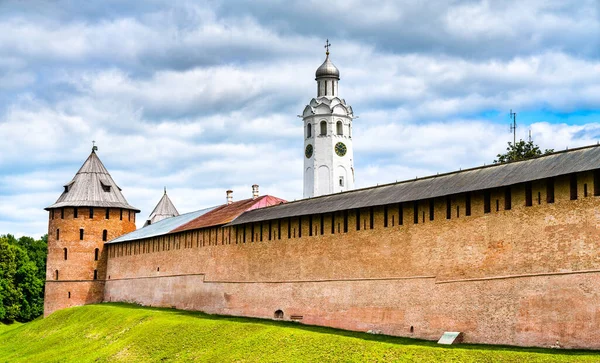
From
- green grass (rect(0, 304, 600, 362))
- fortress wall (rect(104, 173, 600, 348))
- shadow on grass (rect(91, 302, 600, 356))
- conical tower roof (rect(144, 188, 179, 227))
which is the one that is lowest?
green grass (rect(0, 304, 600, 362))

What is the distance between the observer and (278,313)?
34594mm

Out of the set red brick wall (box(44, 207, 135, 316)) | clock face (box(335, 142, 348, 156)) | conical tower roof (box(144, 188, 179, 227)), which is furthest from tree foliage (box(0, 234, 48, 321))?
clock face (box(335, 142, 348, 156))

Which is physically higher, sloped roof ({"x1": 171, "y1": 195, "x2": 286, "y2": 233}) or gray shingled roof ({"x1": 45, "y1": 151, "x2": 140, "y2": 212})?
gray shingled roof ({"x1": 45, "y1": 151, "x2": 140, "y2": 212})

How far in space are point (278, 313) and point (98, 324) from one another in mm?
12137

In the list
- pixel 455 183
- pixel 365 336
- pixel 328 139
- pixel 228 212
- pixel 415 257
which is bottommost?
pixel 365 336

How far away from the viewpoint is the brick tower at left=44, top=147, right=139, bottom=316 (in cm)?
5234

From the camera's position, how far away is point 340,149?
200 ft

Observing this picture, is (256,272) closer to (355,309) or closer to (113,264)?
(355,309)

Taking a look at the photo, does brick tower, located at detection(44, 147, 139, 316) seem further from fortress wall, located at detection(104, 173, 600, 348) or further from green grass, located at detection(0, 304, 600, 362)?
fortress wall, located at detection(104, 173, 600, 348)

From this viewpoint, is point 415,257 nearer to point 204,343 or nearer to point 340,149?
point 204,343

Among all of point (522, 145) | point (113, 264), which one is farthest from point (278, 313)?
point (113, 264)

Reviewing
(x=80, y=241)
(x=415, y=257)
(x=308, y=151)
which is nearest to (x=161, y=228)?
(x=80, y=241)

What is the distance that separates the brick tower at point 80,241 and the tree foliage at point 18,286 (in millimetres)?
13468

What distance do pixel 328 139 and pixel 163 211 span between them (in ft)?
55.4
